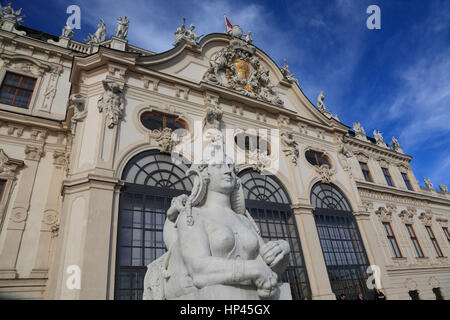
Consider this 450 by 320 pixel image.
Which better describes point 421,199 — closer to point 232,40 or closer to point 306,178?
point 306,178

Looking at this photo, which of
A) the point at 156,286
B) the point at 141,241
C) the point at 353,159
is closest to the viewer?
the point at 156,286

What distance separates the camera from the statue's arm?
2.12m

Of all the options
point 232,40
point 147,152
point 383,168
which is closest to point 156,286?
point 147,152

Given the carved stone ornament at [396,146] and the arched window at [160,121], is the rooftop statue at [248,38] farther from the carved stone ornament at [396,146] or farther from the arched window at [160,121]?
the carved stone ornament at [396,146]

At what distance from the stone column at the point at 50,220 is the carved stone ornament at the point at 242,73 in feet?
24.5

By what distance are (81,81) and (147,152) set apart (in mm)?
3854

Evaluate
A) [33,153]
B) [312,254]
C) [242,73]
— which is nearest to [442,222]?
[312,254]

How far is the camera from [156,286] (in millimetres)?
2721

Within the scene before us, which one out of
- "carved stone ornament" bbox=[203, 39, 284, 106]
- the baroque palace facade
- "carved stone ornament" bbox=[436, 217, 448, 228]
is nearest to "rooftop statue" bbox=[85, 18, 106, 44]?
the baroque palace facade

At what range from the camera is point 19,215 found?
30.2ft

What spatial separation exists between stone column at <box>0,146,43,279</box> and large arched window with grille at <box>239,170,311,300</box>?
26.8 feet

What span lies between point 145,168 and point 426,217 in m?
21.5

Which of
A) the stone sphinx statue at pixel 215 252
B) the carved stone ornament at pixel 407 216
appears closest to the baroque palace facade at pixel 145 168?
the carved stone ornament at pixel 407 216

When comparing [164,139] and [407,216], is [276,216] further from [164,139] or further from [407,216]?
[407,216]
